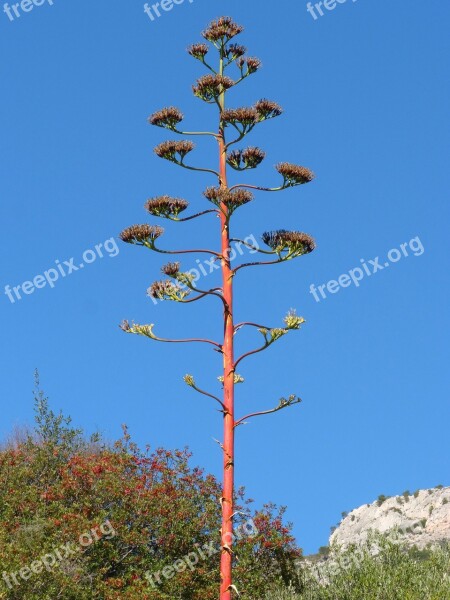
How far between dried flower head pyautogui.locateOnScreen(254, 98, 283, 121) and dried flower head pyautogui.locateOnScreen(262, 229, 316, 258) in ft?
6.24

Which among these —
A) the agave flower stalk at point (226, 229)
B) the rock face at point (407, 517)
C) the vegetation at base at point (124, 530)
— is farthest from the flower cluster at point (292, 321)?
the rock face at point (407, 517)

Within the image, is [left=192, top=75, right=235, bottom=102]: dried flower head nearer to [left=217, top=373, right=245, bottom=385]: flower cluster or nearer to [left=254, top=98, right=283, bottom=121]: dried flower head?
[left=254, top=98, right=283, bottom=121]: dried flower head

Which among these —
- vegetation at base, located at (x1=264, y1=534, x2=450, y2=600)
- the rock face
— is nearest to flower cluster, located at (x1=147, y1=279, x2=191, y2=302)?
vegetation at base, located at (x1=264, y1=534, x2=450, y2=600)

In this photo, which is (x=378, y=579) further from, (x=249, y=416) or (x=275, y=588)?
(x=249, y=416)

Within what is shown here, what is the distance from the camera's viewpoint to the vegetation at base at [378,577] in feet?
48.7

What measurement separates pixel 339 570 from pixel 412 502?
119ft

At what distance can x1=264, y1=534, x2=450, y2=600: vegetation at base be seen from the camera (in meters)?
14.8

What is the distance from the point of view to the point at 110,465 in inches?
841

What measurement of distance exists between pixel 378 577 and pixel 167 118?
28.1ft

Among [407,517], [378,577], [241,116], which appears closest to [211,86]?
[241,116]

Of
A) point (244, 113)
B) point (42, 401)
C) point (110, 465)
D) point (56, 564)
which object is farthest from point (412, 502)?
point (244, 113)

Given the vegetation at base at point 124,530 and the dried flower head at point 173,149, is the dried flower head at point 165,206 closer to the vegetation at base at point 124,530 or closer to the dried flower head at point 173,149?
the dried flower head at point 173,149

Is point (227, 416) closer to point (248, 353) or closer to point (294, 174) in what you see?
point (248, 353)

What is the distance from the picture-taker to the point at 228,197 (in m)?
11.6
